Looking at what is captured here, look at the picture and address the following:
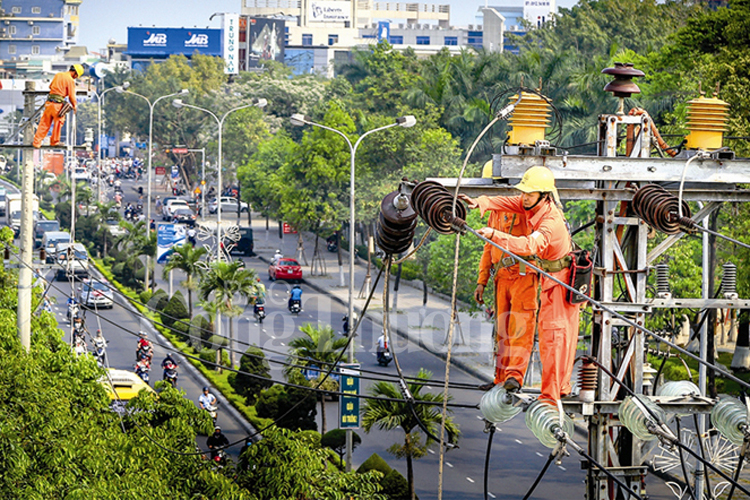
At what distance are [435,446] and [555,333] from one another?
17.1 metres

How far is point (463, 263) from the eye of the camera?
37.4m

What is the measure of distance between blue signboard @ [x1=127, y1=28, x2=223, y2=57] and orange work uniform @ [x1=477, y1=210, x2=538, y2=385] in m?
143

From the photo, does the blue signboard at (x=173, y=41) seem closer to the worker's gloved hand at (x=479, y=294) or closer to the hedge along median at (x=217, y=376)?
the hedge along median at (x=217, y=376)

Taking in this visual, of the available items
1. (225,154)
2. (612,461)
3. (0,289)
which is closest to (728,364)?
(0,289)

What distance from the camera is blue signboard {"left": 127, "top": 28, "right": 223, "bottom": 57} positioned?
14988 centimetres

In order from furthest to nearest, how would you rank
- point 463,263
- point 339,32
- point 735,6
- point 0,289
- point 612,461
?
point 339,32
point 735,6
point 463,263
point 0,289
point 612,461

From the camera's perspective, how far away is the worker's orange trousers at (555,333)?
9727mm

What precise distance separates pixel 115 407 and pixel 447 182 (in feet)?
66.9

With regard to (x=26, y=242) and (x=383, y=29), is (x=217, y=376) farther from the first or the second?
(x=383, y=29)

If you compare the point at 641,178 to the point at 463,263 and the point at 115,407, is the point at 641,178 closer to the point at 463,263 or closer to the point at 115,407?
the point at 115,407

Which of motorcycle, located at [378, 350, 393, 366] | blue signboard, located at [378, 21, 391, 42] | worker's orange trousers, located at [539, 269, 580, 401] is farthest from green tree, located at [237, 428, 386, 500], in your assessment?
blue signboard, located at [378, 21, 391, 42]

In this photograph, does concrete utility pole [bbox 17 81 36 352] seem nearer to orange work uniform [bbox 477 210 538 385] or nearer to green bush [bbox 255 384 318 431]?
green bush [bbox 255 384 318 431]

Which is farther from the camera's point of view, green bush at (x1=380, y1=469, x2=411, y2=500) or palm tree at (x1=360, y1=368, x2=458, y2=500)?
green bush at (x1=380, y1=469, x2=411, y2=500)

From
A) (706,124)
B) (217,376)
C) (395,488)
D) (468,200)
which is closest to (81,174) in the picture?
(217,376)
